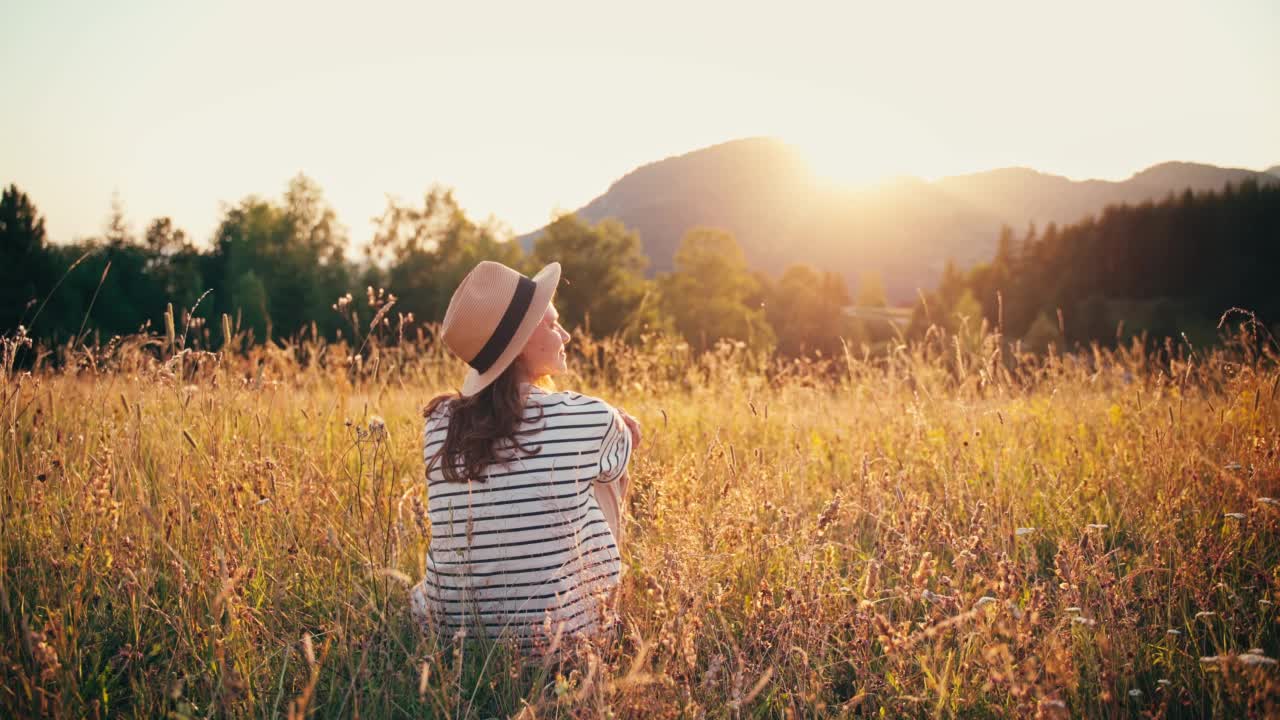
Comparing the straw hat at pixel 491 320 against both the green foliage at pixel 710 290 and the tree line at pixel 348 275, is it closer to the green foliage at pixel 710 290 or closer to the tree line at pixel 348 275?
the tree line at pixel 348 275

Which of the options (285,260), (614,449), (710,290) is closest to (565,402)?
(614,449)

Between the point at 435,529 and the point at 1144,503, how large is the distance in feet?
11.2

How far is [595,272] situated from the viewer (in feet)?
110

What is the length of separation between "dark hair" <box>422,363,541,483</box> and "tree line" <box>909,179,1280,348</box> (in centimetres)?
3461

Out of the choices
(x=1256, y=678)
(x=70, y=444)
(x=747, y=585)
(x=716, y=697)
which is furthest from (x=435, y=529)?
(x=70, y=444)

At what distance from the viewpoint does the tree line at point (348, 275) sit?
31.7m

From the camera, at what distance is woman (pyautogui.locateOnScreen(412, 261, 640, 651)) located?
234 cm

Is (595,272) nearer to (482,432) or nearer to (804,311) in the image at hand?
(804,311)

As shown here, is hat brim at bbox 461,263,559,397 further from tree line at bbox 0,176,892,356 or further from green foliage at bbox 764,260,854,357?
green foliage at bbox 764,260,854,357

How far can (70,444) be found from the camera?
3809 millimetres

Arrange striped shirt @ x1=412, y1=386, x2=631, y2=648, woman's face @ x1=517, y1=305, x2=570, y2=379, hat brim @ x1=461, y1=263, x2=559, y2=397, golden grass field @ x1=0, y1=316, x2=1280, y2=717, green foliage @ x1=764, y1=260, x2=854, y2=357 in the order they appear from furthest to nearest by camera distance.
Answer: green foliage @ x1=764, y1=260, x2=854, y2=357 < woman's face @ x1=517, y1=305, x2=570, y2=379 < hat brim @ x1=461, y1=263, x2=559, y2=397 < striped shirt @ x1=412, y1=386, x2=631, y2=648 < golden grass field @ x1=0, y1=316, x2=1280, y2=717

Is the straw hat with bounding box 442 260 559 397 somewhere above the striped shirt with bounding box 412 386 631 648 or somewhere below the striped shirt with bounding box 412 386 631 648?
above

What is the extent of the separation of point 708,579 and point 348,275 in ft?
160

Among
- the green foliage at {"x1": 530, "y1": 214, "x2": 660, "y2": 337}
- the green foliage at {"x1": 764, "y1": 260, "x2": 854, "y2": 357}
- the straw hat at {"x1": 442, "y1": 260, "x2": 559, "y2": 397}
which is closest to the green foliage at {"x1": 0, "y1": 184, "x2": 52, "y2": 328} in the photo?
the green foliage at {"x1": 530, "y1": 214, "x2": 660, "y2": 337}
